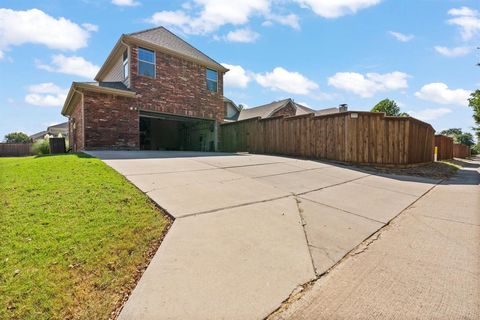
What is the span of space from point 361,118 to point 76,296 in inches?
382

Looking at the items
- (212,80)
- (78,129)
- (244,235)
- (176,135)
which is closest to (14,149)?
(176,135)

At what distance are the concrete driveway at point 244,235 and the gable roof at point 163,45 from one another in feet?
30.2

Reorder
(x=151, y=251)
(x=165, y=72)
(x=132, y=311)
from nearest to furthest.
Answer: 1. (x=132, y=311)
2. (x=151, y=251)
3. (x=165, y=72)

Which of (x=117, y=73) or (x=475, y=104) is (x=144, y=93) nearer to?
(x=117, y=73)

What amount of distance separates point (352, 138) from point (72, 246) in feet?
30.5

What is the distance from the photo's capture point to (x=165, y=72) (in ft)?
44.9

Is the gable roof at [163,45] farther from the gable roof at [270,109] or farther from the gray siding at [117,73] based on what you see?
the gable roof at [270,109]

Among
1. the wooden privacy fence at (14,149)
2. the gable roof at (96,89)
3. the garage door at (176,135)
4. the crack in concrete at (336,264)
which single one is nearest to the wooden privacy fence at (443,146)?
the garage door at (176,135)

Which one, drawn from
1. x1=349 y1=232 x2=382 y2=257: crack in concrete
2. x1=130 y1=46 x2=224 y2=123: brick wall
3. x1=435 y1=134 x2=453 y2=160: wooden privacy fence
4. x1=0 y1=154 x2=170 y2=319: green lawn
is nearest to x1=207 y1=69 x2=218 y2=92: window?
x1=130 y1=46 x2=224 y2=123: brick wall

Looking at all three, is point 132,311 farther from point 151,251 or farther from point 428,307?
point 428,307

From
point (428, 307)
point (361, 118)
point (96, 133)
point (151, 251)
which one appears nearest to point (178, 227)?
point (151, 251)

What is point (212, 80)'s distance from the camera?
16062 mm

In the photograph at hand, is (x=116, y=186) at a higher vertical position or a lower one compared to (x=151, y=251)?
higher

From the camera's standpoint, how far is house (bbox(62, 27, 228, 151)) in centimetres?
1127
